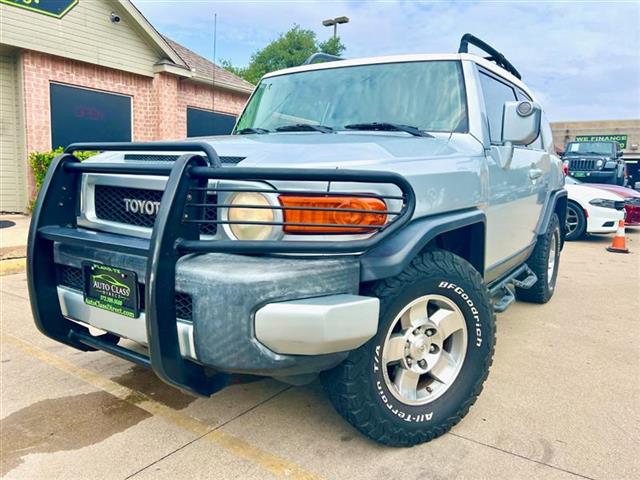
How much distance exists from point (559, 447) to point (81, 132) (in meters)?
10.6

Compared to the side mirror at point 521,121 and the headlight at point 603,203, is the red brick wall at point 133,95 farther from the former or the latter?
the side mirror at point 521,121

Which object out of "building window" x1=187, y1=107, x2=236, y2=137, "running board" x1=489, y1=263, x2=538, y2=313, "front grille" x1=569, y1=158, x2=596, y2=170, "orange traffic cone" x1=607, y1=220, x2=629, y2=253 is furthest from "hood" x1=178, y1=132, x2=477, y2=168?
"front grille" x1=569, y1=158, x2=596, y2=170

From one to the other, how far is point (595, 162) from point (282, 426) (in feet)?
51.2

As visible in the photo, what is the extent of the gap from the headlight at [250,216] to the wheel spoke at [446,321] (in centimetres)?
95

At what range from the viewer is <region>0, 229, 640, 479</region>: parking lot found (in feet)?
7.39

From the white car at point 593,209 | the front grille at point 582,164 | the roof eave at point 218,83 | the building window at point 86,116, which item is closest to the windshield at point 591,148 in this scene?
the front grille at point 582,164

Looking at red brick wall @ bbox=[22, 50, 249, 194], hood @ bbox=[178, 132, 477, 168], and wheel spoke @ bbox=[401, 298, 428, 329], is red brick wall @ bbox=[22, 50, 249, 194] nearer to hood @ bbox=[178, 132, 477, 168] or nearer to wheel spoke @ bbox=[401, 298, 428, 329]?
hood @ bbox=[178, 132, 477, 168]

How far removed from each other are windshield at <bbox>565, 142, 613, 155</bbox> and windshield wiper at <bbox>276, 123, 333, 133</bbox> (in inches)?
605

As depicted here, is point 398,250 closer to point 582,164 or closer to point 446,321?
point 446,321

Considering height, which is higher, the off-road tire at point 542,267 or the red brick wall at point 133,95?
the red brick wall at point 133,95

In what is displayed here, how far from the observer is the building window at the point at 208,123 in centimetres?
1306

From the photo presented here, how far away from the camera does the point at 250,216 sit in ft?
6.77

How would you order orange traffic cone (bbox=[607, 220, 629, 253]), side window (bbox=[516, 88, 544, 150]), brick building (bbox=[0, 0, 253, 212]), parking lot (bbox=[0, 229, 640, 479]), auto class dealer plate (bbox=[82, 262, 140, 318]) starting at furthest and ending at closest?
brick building (bbox=[0, 0, 253, 212]) < orange traffic cone (bbox=[607, 220, 629, 253]) < side window (bbox=[516, 88, 544, 150]) < parking lot (bbox=[0, 229, 640, 479]) < auto class dealer plate (bbox=[82, 262, 140, 318])

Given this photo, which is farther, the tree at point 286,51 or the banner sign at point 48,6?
the tree at point 286,51
